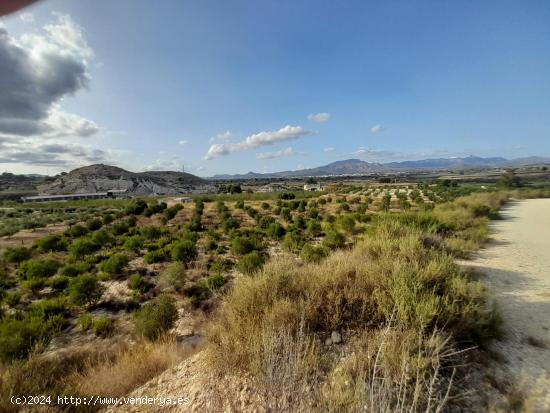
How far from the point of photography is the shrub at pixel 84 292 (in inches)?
393

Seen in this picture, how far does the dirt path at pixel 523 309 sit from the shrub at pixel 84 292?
1174cm

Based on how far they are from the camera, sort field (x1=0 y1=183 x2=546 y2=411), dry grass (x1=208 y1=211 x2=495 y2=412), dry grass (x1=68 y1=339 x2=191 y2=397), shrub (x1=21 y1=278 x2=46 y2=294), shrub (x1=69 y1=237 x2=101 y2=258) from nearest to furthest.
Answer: dry grass (x1=208 y1=211 x2=495 y2=412), field (x1=0 y1=183 x2=546 y2=411), dry grass (x1=68 y1=339 x2=191 y2=397), shrub (x1=21 y1=278 x2=46 y2=294), shrub (x1=69 y1=237 x2=101 y2=258)

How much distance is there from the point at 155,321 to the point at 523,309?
8783 millimetres

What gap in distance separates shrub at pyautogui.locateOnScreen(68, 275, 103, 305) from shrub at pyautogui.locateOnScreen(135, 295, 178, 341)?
387 centimetres

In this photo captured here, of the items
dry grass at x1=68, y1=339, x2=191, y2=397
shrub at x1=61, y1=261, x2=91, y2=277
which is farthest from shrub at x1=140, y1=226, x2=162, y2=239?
dry grass at x1=68, y1=339, x2=191, y2=397

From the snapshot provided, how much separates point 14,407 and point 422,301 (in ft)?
16.6

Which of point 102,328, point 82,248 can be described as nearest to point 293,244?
point 102,328

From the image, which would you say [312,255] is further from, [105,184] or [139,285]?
[105,184]

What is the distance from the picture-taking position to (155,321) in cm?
748

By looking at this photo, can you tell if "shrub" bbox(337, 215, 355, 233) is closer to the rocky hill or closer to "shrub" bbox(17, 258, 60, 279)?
"shrub" bbox(17, 258, 60, 279)

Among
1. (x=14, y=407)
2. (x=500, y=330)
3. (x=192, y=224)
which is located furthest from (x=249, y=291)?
(x=192, y=224)

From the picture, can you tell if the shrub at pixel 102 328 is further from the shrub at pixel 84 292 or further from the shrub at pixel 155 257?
the shrub at pixel 155 257

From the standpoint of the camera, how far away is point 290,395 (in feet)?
8.39

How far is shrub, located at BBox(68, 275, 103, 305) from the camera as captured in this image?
9.98m
